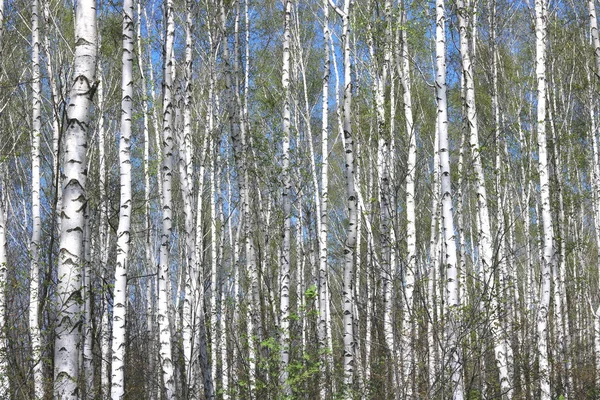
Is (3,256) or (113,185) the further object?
(113,185)

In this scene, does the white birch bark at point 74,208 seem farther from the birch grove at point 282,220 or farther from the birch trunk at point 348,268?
the birch trunk at point 348,268

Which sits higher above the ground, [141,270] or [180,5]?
[180,5]

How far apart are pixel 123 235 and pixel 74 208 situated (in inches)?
111

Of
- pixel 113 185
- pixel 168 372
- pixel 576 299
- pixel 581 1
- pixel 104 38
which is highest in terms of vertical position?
pixel 581 1

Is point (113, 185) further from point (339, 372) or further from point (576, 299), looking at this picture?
point (576, 299)

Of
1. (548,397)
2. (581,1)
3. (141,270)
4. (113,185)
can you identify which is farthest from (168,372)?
(141,270)

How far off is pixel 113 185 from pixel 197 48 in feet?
12.5

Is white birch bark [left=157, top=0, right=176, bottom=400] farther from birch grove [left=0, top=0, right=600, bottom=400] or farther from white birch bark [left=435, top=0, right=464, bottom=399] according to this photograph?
white birch bark [left=435, top=0, right=464, bottom=399]

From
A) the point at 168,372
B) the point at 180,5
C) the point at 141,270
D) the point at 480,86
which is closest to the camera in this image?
the point at 168,372

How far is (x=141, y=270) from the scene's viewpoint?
25.3 m

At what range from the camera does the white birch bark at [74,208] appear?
3.33 meters

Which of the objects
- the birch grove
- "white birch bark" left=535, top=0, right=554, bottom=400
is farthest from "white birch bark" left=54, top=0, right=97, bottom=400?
"white birch bark" left=535, top=0, right=554, bottom=400

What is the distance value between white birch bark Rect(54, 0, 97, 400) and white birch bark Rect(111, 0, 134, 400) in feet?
7.77

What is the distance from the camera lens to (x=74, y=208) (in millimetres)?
3518
